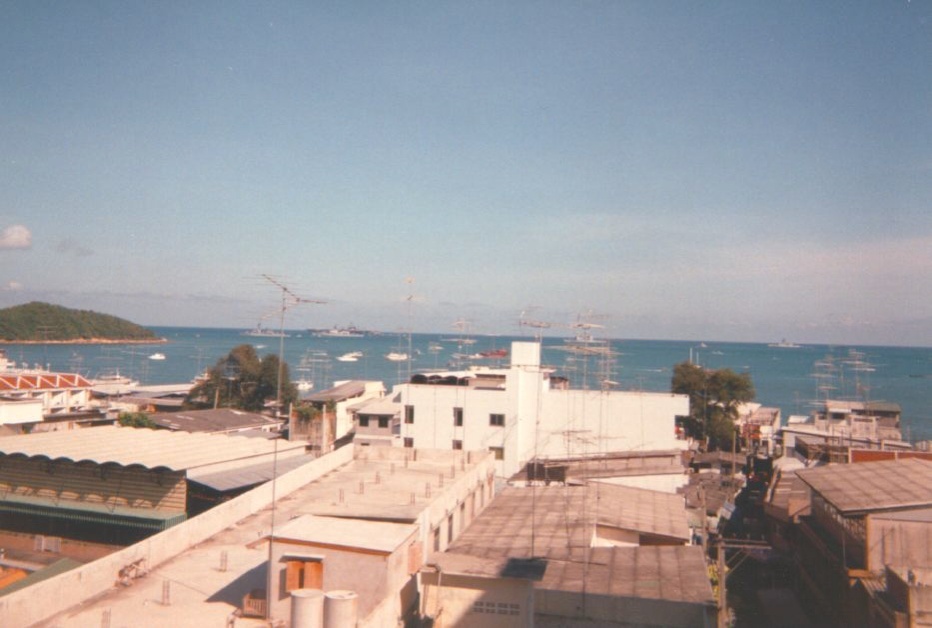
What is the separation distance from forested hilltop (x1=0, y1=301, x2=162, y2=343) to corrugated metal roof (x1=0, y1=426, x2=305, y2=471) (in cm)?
15735

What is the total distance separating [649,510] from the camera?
51.4ft

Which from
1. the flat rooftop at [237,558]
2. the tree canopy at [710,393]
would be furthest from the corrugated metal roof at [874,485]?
the tree canopy at [710,393]

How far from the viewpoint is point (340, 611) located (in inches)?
303

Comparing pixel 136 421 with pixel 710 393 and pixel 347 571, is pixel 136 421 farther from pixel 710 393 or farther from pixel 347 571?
pixel 710 393

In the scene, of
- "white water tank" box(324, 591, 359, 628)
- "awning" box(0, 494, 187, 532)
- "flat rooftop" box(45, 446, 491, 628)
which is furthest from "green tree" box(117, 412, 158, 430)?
"white water tank" box(324, 591, 359, 628)

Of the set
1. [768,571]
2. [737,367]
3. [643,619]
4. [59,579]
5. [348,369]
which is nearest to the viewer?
[59,579]

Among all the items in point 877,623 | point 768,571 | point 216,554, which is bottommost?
point 768,571

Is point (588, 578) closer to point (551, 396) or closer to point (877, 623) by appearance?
point (877, 623)

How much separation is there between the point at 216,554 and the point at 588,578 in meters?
6.03

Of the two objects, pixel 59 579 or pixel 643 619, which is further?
pixel 643 619

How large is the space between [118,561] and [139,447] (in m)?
7.92

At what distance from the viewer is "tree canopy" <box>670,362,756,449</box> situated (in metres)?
37.6

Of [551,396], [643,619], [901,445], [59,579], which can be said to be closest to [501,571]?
[643,619]

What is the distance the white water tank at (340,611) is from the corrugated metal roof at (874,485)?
31.2 feet
